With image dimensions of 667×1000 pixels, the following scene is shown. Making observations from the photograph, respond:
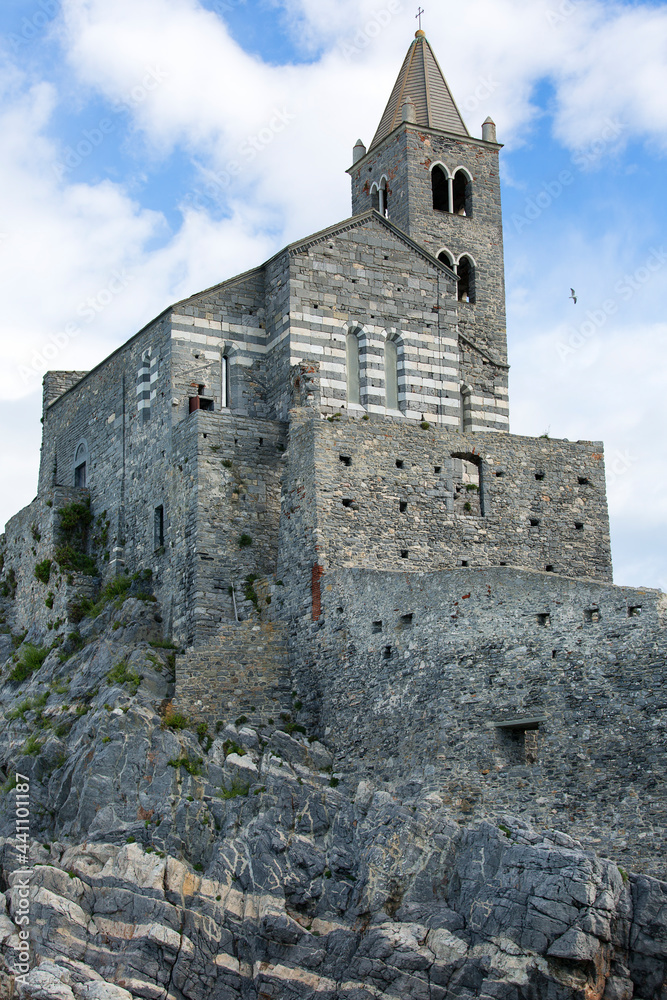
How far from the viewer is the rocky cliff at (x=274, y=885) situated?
3244 centimetres

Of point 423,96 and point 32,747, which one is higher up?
point 423,96

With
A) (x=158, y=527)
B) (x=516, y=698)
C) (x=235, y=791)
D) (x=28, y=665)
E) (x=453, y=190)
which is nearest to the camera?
(x=516, y=698)

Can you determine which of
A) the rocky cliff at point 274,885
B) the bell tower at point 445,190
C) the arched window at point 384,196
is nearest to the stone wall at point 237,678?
the rocky cliff at point 274,885

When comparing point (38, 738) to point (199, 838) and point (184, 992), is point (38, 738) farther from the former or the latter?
point (184, 992)

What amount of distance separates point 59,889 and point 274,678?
865cm

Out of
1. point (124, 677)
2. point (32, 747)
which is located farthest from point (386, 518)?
point (32, 747)

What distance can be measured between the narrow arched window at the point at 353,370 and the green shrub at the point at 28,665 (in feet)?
Result: 44.0

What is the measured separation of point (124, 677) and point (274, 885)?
8608 millimetres

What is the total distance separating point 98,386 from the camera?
5372 centimetres

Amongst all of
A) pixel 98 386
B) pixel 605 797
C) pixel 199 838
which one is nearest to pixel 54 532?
pixel 98 386

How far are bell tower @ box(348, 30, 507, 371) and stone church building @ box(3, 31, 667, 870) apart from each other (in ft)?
0.35

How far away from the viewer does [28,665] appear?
48781mm

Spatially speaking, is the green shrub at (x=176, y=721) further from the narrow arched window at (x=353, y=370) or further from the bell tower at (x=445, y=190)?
the bell tower at (x=445, y=190)

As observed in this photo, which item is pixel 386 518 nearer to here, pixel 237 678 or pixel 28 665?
pixel 237 678
